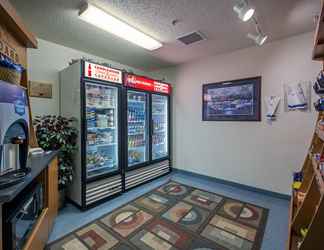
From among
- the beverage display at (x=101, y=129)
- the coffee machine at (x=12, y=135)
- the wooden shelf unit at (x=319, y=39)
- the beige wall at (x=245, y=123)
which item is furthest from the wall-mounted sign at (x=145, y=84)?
the wooden shelf unit at (x=319, y=39)

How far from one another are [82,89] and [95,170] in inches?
46.6

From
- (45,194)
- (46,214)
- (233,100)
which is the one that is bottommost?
(46,214)

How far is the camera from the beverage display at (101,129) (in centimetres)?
240

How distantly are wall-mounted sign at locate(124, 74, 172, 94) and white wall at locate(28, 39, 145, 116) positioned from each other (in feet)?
3.61

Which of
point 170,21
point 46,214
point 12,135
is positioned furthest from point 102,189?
point 170,21

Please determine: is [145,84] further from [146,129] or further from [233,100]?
[233,100]

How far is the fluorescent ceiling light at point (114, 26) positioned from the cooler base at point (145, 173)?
81.4 inches

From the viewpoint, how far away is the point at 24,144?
1235 millimetres

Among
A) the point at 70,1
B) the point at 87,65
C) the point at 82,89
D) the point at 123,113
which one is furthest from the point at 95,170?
the point at 70,1

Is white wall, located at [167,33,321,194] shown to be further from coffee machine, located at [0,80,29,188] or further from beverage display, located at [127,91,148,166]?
coffee machine, located at [0,80,29,188]

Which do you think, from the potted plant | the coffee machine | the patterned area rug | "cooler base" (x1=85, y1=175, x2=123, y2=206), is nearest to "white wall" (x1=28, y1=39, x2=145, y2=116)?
the potted plant

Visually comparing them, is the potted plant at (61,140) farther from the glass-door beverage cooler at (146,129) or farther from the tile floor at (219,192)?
the glass-door beverage cooler at (146,129)

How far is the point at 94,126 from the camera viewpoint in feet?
8.07

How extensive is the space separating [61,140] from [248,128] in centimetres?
281
